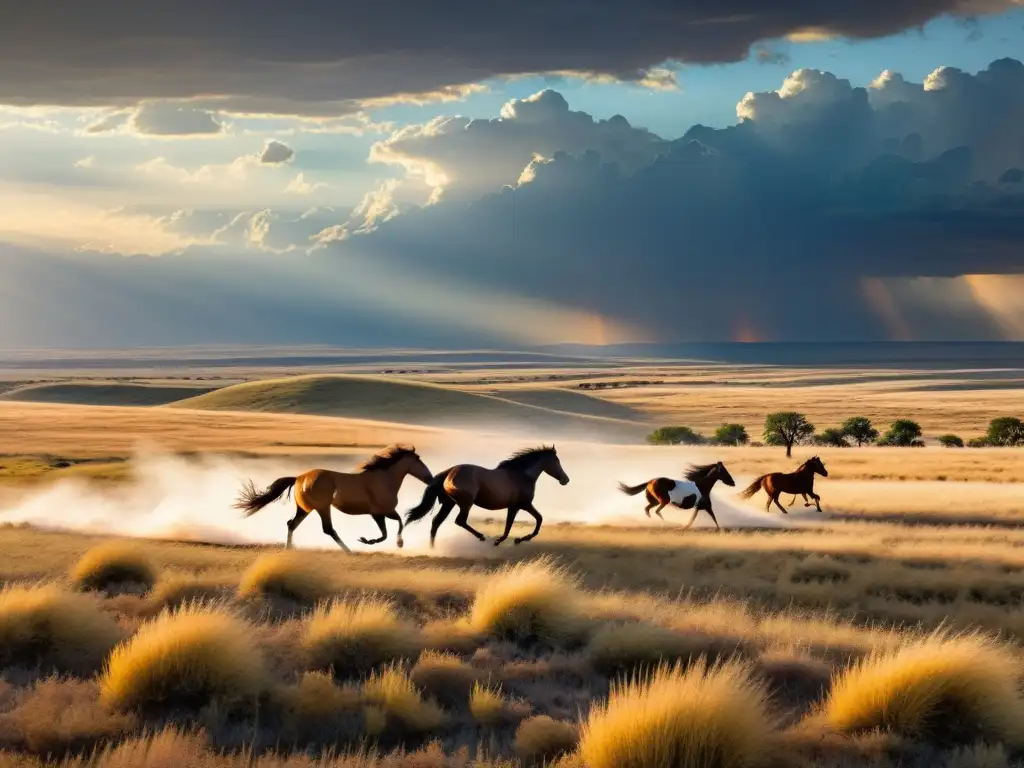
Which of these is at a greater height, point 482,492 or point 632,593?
point 482,492

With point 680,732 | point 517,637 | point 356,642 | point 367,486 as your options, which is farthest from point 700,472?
point 680,732

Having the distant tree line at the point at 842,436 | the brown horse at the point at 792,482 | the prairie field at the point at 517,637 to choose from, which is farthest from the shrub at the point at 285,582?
the distant tree line at the point at 842,436

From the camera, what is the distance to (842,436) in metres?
91.9

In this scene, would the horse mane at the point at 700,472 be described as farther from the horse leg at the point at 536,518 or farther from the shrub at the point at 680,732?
the shrub at the point at 680,732

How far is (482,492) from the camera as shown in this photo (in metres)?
22.7

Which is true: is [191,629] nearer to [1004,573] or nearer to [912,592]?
[912,592]

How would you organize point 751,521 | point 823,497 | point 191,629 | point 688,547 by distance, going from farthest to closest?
point 823,497 < point 751,521 < point 688,547 < point 191,629

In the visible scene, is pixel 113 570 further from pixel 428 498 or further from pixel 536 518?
pixel 536 518

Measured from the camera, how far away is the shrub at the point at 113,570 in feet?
58.9

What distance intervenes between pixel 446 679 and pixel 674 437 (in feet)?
256

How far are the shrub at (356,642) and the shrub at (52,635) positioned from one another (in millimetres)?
2315

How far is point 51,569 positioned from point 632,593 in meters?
10.4

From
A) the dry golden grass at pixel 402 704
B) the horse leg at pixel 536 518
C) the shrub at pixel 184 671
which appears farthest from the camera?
the horse leg at pixel 536 518

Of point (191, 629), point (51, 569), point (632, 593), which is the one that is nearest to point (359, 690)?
point (191, 629)
